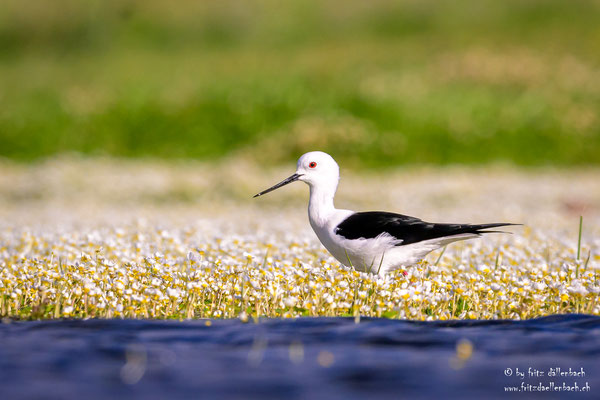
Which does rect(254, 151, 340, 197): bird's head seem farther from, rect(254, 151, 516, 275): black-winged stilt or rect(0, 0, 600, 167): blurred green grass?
rect(0, 0, 600, 167): blurred green grass

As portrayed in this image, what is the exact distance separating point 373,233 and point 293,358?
2.73m

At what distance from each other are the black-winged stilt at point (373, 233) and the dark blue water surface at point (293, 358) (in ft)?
3.85

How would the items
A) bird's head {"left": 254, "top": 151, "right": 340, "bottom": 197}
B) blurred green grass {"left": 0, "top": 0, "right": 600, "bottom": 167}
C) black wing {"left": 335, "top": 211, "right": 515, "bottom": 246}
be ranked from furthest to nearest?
blurred green grass {"left": 0, "top": 0, "right": 600, "bottom": 167}, bird's head {"left": 254, "top": 151, "right": 340, "bottom": 197}, black wing {"left": 335, "top": 211, "right": 515, "bottom": 246}

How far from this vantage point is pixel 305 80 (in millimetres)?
42094

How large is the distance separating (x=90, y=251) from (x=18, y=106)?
31.0m

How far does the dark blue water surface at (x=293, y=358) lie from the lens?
573 cm

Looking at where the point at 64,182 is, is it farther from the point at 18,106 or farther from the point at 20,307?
the point at 20,307

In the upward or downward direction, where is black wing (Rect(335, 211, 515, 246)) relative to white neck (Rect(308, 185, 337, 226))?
downward

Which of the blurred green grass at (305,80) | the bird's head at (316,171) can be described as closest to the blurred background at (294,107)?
the blurred green grass at (305,80)

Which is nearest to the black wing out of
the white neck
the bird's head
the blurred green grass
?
the white neck

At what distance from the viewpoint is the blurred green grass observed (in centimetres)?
3556

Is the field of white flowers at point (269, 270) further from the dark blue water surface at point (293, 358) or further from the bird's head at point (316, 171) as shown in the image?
the bird's head at point (316, 171)

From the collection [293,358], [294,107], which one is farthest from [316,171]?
[294,107]

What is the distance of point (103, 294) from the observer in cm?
857
